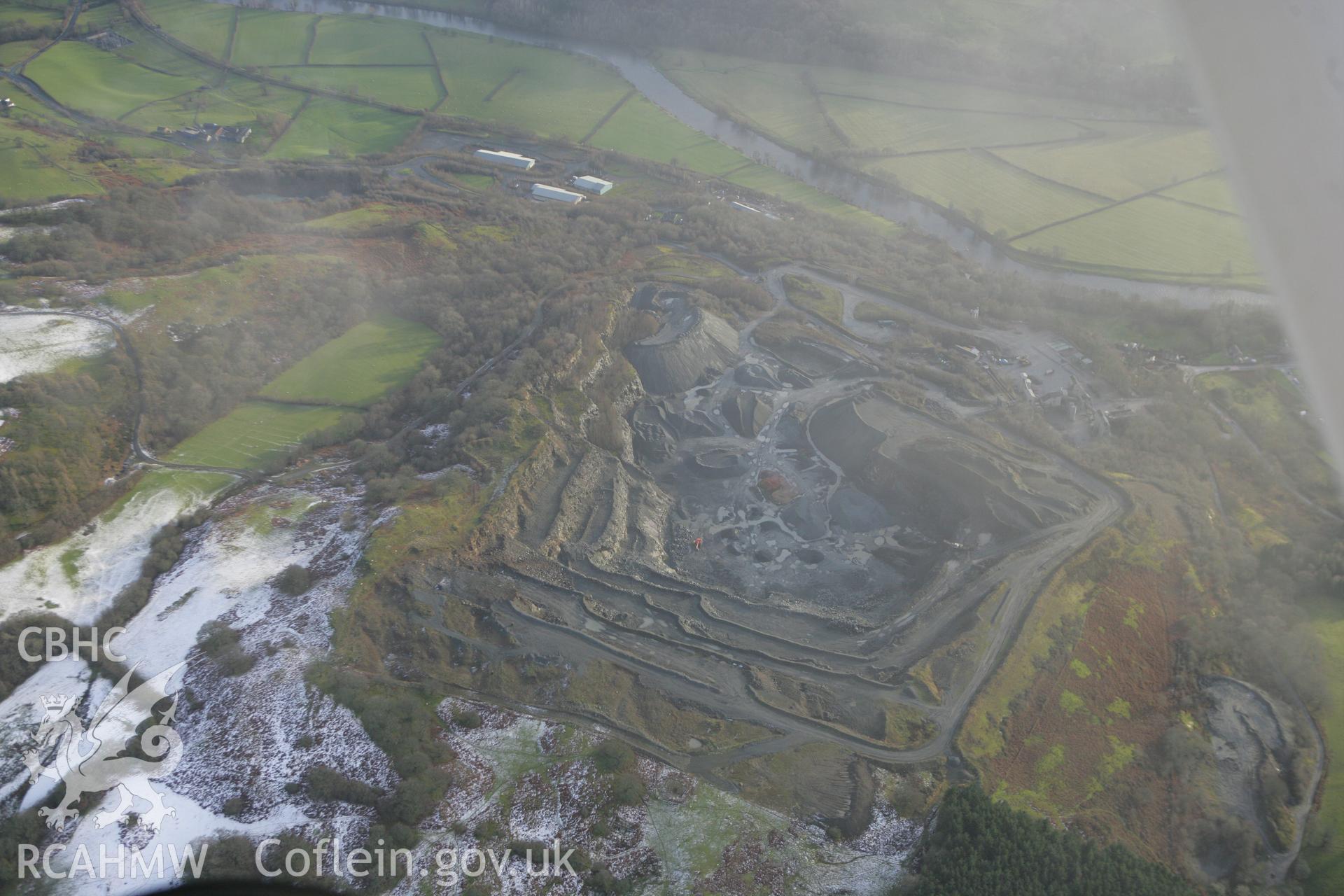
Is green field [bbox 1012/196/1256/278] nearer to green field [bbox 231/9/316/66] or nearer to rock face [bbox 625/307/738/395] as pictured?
rock face [bbox 625/307/738/395]

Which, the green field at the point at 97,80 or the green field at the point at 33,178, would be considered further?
the green field at the point at 97,80

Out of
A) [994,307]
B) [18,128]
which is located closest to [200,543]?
[994,307]

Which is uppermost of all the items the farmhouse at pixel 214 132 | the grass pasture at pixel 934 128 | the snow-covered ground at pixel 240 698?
the grass pasture at pixel 934 128

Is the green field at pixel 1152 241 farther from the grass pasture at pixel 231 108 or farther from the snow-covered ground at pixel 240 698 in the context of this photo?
the grass pasture at pixel 231 108

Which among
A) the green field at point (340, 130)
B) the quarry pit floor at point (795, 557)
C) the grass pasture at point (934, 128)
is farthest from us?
the grass pasture at point (934, 128)

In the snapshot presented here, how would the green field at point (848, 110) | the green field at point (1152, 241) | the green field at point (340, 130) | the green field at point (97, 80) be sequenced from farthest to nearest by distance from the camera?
the green field at point (848, 110)
the green field at point (97, 80)
the green field at point (340, 130)
the green field at point (1152, 241)

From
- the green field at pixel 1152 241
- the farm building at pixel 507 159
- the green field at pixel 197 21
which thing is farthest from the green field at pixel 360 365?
the green field at pixel 197 21

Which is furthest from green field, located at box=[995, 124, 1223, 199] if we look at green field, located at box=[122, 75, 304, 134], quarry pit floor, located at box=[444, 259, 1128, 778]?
green field, located at box=[122, 75, 304, 134]
